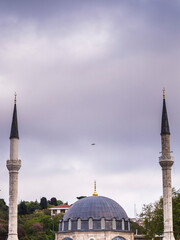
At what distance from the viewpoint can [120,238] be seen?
42.1 meters

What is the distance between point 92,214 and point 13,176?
8.14 m

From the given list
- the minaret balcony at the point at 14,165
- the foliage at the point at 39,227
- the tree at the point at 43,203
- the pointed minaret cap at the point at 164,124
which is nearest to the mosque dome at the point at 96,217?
the minaret balcony at the point at 14,165

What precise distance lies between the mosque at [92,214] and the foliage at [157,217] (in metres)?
1.69

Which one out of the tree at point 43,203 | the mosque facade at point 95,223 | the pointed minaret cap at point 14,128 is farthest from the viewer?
the tree at point 43,203

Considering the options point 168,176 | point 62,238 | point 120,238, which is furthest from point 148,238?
point 168,176

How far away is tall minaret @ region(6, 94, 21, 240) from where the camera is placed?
1446 inches

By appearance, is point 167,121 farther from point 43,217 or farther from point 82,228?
point 43,217

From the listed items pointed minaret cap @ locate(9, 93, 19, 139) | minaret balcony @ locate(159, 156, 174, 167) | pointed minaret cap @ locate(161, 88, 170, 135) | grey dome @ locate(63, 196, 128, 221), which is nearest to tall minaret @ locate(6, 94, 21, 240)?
pointed minaret cap @ locate(9, 93, 19, 139)

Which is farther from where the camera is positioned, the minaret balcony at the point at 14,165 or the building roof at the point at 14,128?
the building roof at the point at 14,128

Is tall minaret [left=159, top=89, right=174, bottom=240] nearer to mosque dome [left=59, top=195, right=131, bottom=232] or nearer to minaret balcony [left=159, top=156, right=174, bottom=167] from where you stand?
minaret balcony [left=159, top=156, right=174, bottom=167]

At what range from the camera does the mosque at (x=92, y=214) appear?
36.5 m

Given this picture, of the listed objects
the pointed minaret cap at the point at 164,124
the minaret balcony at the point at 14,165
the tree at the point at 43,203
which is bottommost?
the tree at the point at 43,203

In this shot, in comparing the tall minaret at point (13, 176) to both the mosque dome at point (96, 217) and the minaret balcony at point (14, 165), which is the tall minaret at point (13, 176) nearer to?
the minaret balcony at point (14, 165)

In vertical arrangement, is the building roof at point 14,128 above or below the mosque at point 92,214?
above
